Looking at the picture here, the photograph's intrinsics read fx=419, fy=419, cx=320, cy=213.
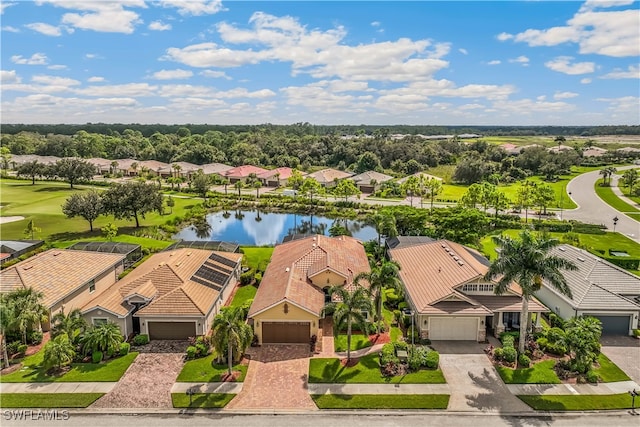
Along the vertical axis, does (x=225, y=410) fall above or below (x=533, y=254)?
below

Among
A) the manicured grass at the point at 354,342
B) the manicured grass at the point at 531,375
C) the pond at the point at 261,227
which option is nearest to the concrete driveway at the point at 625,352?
the manicured grass at the point at 531,375

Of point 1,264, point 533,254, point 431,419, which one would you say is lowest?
point 431,419

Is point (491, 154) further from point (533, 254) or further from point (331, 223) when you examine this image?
A: point (533, 254)

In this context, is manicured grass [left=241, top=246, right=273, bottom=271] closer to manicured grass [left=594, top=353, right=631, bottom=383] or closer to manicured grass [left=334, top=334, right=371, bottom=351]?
manicured grass [left=334, top=334, right=371, bottom=351]

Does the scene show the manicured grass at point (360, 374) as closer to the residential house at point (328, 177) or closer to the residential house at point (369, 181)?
the residential house at point (369, 181)

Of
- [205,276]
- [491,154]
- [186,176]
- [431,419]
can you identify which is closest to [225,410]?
[431,419]

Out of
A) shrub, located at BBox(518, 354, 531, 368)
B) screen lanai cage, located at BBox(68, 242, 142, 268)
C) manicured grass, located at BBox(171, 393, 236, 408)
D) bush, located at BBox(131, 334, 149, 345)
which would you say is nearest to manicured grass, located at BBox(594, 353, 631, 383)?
shrub, located at BBox(518, 354, 531, 368)

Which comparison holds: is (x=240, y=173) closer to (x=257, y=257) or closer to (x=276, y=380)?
(x=257, y=257)
